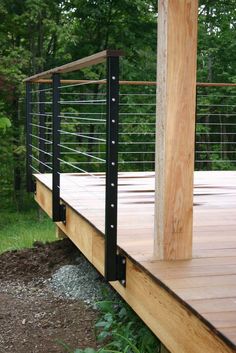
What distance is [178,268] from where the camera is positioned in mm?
2186

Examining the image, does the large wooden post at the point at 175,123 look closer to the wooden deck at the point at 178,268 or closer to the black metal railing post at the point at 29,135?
the wooden deck at the point at 178,268

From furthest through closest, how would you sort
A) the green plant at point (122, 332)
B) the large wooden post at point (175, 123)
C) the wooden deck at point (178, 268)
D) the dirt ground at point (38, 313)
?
the dirt ground at point (38, 313) → the green plant at point (122, 332) → the large wooden post at point (175, 123) → the wooden deck at point (178, 268)

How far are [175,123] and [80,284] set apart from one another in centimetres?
193

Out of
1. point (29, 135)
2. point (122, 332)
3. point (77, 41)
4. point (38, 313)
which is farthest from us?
point (77, 41)

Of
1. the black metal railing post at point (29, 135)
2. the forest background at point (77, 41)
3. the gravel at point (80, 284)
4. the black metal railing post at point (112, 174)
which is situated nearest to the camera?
the black metal railing post at point (112, 174)

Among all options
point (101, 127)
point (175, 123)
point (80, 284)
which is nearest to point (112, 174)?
point (175, 123)

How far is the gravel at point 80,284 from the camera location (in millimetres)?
3572

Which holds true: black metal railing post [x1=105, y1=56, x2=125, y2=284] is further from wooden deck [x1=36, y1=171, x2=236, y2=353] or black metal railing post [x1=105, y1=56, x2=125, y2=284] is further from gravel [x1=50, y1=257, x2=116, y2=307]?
gravel [x1=50, y1=257, x2=116, y2=307]

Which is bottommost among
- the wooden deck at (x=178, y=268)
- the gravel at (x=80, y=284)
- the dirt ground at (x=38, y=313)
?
the dirt ground at (x=38, y=313)

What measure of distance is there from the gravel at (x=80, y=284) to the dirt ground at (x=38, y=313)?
69 millimetres

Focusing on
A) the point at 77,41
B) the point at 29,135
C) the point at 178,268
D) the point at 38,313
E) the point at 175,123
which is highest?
the point at 77,41

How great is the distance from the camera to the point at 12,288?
3881 millimetres

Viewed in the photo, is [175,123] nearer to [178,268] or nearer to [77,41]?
[178,268]

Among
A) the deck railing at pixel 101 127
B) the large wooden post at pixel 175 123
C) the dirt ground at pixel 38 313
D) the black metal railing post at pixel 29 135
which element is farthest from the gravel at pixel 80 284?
the black metal railing post at pixel 29 135
